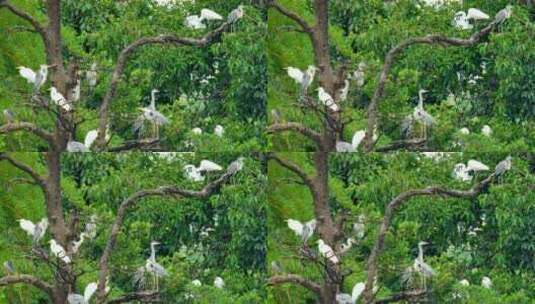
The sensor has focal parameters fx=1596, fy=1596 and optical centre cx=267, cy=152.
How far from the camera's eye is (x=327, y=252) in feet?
29.8

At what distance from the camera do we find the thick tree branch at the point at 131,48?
9109 mm

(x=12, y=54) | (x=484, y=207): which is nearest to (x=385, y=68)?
(x=484, y=207)

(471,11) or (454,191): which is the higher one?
(471,11)

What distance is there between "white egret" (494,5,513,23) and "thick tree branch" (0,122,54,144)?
8.73 feet

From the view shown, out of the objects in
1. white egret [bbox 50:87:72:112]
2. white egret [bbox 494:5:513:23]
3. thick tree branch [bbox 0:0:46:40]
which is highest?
thick tree branch [bbox 0:0:46:40]

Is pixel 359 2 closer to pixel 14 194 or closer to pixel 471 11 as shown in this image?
pixel 471 11

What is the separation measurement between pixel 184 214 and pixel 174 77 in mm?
797

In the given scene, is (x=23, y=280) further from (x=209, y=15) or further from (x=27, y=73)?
(x=209, y=15)

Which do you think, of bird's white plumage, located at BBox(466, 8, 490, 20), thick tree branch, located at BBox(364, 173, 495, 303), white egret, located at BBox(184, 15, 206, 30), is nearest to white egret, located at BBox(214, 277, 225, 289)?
thick tree branch, located at BBox(364, 173, 495, 303)

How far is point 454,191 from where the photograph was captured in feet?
30.2

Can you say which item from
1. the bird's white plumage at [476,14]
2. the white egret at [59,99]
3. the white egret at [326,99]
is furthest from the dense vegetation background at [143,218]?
the bird's white plumage at [476,14]

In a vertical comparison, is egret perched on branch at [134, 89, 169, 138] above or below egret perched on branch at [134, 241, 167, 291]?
above

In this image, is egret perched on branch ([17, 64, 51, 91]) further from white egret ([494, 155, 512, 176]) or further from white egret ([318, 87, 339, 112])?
white egret ([494, 155, 512, 176])

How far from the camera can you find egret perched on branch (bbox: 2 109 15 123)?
9039mm
